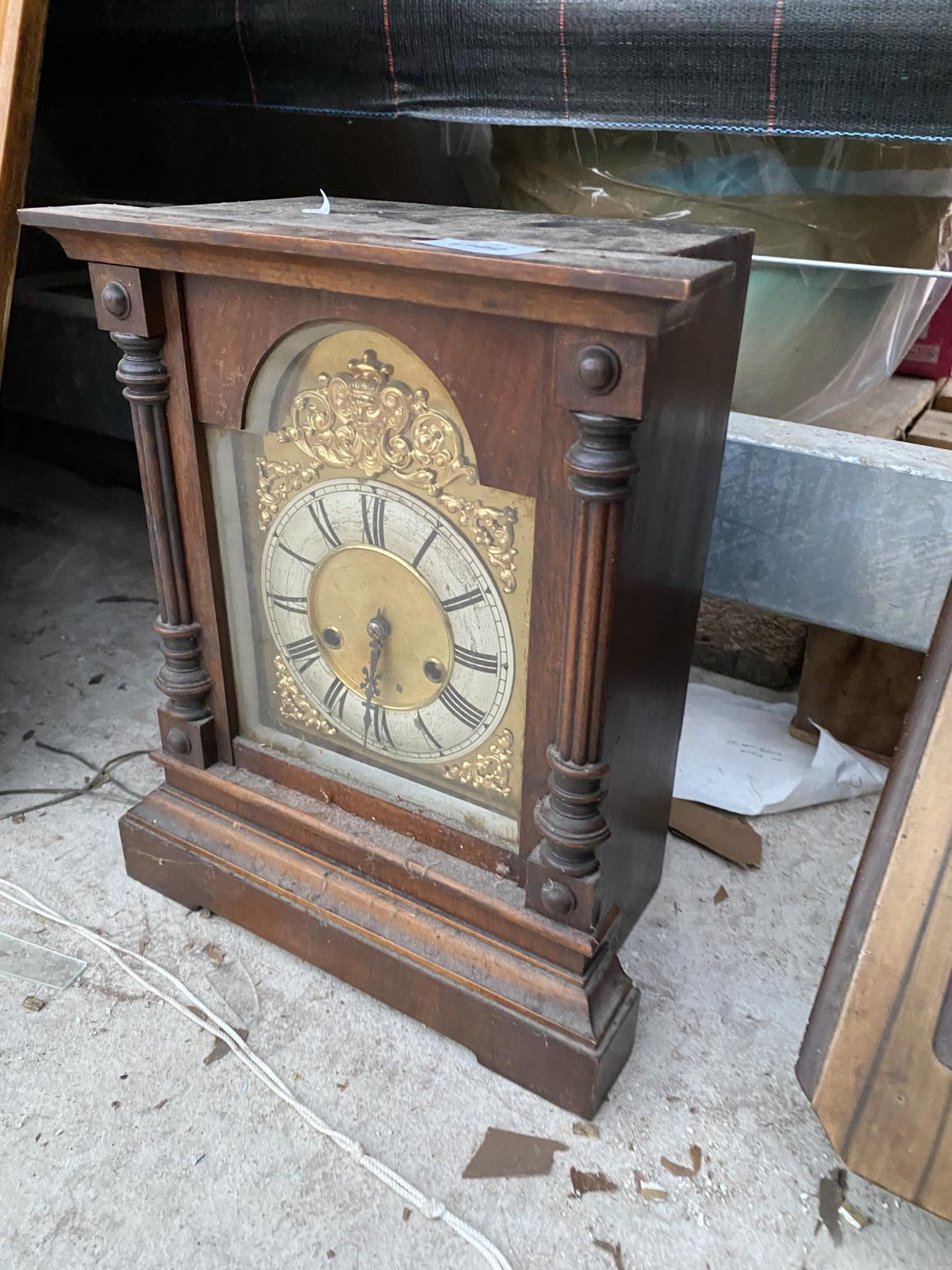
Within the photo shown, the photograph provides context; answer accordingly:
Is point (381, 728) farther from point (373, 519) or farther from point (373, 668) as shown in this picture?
point (373, 519)

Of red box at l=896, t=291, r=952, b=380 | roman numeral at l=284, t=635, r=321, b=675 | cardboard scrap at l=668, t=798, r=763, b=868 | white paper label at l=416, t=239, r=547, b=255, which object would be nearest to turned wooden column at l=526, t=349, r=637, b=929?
white paper label at l=416, t=239, r=547, b=255

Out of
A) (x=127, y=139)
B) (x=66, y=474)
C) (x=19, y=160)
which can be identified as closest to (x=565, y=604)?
(x=19, y=160)

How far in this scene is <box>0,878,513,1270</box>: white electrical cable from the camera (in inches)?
34.6

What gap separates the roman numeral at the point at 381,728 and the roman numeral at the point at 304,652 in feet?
0.31

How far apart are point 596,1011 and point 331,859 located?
345 mm

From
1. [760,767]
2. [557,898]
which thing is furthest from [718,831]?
[557,898]

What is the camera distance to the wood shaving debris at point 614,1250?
85 centimetres

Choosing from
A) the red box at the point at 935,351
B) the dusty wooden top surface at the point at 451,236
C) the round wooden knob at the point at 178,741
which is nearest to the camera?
the dusty wooden top surface at the point at 451,236

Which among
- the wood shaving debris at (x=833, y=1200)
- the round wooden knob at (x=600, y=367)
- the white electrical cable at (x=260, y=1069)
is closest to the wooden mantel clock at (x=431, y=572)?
the round wooden knob at (x=600, y=367)

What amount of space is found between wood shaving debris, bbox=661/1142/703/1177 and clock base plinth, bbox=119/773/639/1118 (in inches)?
3.3

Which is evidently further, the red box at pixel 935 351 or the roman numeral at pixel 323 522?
the red box at pixel 935 351

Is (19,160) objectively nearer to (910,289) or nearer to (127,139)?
(127,139)

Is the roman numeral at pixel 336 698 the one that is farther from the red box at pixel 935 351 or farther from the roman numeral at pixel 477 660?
the red box at pixel 935 351

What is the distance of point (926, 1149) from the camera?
2.69 ft
